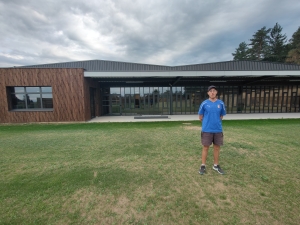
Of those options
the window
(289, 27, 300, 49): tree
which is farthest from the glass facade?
(289, 27, 300, 49): tree

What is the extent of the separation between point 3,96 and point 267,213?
14594 mm

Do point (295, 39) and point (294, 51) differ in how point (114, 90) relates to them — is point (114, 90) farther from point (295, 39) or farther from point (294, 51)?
point (295, 39)

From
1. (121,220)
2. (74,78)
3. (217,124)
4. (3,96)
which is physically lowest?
(121,220)

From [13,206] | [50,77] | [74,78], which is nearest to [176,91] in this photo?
[74,78]

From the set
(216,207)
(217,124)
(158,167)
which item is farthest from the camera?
(158,167)

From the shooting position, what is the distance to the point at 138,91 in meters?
14.8

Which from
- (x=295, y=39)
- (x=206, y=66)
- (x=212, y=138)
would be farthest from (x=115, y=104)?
(x=295, y=39)

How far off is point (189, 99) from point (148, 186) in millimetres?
13373

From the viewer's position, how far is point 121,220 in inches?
80.0

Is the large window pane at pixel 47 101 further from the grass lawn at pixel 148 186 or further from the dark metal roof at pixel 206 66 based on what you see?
the grass lawn at pixel 148 186

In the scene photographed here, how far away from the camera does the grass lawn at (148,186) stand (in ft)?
6.84

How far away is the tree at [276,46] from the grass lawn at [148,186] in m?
37.7

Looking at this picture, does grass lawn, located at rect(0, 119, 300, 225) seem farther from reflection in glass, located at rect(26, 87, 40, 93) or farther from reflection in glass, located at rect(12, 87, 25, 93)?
reflection in glass, located at rect(12, 87, 25, 93)

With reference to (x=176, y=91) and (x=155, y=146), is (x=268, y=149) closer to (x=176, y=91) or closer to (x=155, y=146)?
(x=155, y=146)
